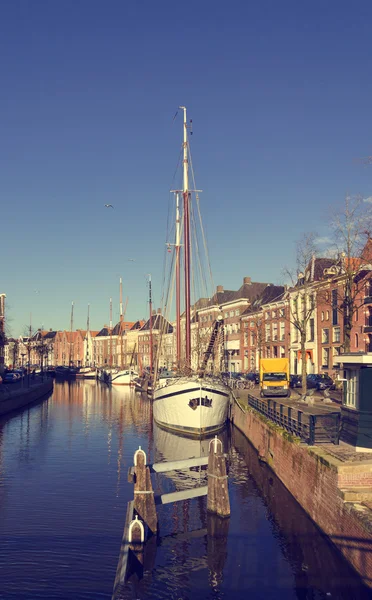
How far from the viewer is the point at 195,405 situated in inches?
1505

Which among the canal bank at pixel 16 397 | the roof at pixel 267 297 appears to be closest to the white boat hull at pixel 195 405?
the canal bank at pixel 16 397

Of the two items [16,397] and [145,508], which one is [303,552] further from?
[16,397]

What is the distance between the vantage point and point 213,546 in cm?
1788

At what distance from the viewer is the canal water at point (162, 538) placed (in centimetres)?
1473

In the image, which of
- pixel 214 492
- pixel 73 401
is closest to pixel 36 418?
pixel 73 401

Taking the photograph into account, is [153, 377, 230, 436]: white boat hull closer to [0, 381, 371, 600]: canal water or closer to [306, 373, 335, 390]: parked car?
[0, 381, 371, 600]: canal water

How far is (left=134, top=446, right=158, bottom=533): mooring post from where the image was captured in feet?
58.5

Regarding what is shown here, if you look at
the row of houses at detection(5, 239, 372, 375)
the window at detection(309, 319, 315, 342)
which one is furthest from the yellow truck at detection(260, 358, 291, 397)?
the window at detection(309, 319, 315, 342)

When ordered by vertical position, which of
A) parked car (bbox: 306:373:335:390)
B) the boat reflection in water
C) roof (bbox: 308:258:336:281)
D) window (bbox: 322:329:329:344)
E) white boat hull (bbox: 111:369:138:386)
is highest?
roof (bbox: 308:258:336:281)

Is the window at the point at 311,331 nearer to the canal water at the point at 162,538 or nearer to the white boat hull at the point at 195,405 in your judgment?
the white boat hull at the point at 195,405

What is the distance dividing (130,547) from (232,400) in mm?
33490

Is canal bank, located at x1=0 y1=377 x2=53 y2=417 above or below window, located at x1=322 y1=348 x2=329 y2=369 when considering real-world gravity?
below

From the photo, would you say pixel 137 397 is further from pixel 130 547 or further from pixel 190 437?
Result: pixel 130 547

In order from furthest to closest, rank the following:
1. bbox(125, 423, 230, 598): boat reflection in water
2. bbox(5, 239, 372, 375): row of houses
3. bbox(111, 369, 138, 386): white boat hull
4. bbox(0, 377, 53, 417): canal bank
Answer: bbox(111, 369, 138, 386): white boat hull, bbox(0, 377, 53, 417): canal bank, bbox(5, 239, 372, 375): row of houses, bbox(125, 423, 230, 598): boat reflection in water
